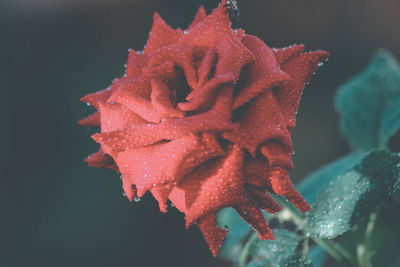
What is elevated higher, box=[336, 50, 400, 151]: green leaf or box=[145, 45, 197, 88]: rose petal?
box=[145, 45, 197, 88]: rose petal

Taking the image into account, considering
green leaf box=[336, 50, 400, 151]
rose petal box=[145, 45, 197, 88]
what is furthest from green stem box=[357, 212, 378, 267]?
rose petal box=[145, 45, 197, 88]

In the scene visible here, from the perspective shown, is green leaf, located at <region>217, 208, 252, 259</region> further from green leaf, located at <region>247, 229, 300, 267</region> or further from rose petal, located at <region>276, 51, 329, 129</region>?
rose petal, located at <region>276, 51, 329, 129</region>

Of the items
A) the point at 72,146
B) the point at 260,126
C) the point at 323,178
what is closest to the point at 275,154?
the point at 260,126

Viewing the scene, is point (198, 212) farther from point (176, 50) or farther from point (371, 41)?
point (371, 41)

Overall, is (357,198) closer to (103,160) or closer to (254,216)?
(254,216)

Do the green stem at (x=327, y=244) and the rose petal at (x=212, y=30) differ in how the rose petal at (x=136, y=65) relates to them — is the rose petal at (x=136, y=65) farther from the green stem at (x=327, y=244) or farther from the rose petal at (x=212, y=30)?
the green stem at (x=327, y=244)

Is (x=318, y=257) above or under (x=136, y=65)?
under
